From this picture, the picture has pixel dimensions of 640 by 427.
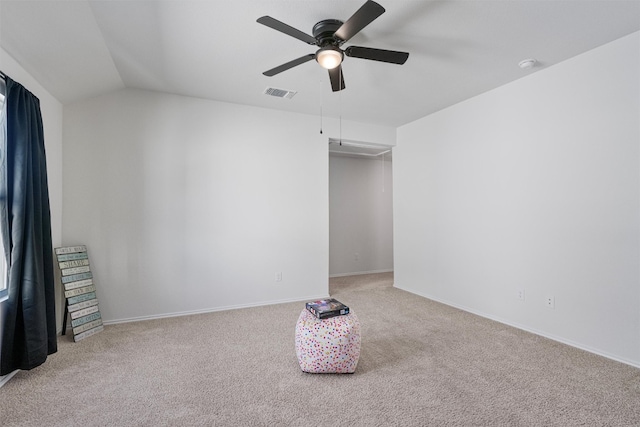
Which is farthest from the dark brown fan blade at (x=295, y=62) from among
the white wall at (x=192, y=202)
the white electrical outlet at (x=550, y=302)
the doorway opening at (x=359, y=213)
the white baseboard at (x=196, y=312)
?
the doorway opening at (x=359, y=213)

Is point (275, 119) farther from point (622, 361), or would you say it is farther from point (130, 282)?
point (622, 361)

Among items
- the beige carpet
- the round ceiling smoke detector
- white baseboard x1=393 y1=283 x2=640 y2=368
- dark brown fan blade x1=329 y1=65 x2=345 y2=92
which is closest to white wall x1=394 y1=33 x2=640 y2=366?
white baseboard x1=393 y1=283 x2=640 y2=368

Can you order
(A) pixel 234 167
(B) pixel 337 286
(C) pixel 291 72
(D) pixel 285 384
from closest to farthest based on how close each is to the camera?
(D) pixel 285 384 < (C) pixel 291 72 < (A) pixel 234 167 < (B) pixel 337 286

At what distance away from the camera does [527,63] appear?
2.88 metres

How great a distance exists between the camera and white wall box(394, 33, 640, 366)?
253 centimetres

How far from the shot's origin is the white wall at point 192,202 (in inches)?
133

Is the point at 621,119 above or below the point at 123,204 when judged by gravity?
above

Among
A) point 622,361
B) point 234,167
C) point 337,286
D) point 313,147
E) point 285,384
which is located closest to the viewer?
point 285,384

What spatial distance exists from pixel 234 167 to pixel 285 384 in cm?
268

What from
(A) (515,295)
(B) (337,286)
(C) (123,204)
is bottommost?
(B) (337,286)

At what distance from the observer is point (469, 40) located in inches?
99.0

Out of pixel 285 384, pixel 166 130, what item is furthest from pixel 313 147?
pixel 285 384

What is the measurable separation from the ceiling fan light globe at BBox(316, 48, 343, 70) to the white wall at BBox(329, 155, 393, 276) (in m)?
3.83

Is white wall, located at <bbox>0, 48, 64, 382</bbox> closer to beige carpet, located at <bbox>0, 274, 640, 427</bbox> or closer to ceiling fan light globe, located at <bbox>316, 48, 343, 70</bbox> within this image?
beige carpet, located at <bbox>0, 274, 640, 427</bbox>
